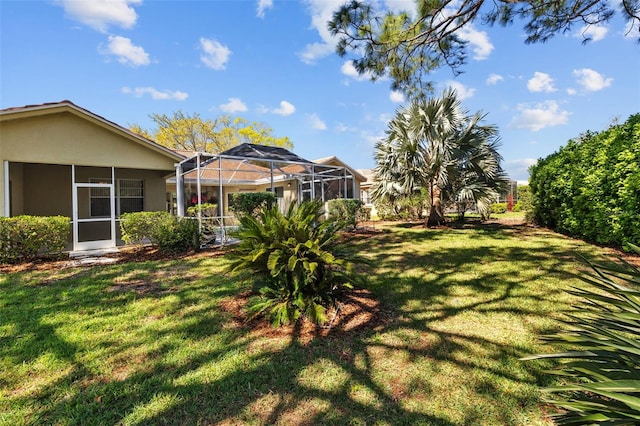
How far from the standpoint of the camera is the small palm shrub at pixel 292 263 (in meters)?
3.45

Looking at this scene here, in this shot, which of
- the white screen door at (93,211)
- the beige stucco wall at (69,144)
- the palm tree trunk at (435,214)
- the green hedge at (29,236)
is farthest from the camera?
the palm tree trunk at (435,214)

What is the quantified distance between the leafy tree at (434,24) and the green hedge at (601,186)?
253 centimetres

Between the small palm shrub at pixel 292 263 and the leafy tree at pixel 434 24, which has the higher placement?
the leafy tree at pixel 434 24

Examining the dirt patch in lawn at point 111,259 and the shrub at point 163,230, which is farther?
the shrub at point 163,230

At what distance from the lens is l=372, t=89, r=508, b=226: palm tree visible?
1125cm

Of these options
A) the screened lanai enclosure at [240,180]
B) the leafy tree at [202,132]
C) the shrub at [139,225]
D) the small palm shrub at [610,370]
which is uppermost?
the leafy tree at [202,132]

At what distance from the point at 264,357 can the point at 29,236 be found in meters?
8.00

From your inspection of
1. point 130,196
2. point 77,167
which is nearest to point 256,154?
point 130,196

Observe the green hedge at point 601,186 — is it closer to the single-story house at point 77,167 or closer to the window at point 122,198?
the single-story house at point 77,167

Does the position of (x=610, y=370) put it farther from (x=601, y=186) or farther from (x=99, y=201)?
(x=99, y=201)

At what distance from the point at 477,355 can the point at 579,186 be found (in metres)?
8.04

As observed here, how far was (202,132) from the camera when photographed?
98.5 feet

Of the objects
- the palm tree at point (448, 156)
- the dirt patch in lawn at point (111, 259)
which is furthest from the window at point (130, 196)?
the palm tree at point (448, 156)

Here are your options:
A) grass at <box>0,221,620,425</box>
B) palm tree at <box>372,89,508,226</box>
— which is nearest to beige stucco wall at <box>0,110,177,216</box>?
grass at <box>0,221,620,425</box>
